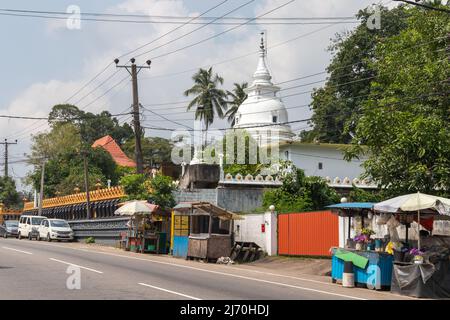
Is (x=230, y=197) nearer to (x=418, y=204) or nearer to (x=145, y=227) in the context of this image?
(x=145, y=227)

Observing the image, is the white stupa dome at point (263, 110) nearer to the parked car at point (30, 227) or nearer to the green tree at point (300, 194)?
the parked car at point (30, 227)

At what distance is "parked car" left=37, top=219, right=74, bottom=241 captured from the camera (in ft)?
152

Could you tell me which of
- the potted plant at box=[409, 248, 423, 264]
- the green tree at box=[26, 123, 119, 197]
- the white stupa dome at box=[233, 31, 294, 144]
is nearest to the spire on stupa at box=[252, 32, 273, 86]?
the white stupa dome at box=[233, 31, 294, 144]

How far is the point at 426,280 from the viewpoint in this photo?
54.3ft

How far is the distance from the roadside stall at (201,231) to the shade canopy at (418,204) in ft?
35.9

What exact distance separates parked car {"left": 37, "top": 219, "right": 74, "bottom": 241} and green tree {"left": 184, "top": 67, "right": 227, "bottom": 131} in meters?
30.9

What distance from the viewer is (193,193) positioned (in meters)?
38.0

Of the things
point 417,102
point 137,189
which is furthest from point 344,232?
point 137,189

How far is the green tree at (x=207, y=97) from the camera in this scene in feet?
249

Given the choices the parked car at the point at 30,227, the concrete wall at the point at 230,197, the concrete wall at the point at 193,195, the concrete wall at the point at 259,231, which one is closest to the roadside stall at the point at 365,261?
the concrete wall at the point at 259,231

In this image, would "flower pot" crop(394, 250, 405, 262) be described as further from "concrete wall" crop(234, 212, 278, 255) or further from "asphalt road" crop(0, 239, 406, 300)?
"concrete wall" crop(234, 212, 278, 255)

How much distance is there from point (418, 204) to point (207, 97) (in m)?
59.4
